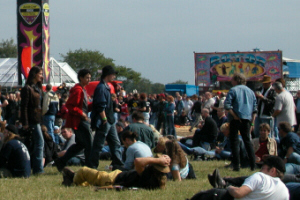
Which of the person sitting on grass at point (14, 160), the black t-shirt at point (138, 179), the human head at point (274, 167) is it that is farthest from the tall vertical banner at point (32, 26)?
the human head at point (274, 167)

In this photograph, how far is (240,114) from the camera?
8859mm

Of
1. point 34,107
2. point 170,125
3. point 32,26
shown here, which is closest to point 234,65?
point 32,26

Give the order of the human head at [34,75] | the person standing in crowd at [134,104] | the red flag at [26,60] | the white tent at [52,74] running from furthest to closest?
the white tent at [52,74] → the red flag at [26,60] → the person standing in crowd at [134,104] → the human head at [34,75]

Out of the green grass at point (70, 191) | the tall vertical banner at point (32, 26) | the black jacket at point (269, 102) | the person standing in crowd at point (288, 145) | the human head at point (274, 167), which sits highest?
the tall vertical banner at point (32, 26)

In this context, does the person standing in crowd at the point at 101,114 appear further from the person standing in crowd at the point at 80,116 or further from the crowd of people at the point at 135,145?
the person standing in crowd at the point at 80,116

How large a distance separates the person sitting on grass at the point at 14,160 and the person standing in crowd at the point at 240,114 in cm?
327

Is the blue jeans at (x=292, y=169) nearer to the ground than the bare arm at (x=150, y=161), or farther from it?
nearer to the ground

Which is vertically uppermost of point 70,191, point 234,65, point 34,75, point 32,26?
point 32,26

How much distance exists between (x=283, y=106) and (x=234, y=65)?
1108 inches

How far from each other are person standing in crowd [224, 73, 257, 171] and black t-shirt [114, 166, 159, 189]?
7.79 ft

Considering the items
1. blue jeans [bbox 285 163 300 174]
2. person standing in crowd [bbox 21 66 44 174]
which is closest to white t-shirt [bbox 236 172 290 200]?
blue jeans [bbox 285 163 300 174]

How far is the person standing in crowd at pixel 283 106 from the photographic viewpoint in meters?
10.5

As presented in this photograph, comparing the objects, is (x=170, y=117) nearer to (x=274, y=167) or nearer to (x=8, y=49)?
(x=274, y=167)

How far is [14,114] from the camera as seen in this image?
16.6 m
